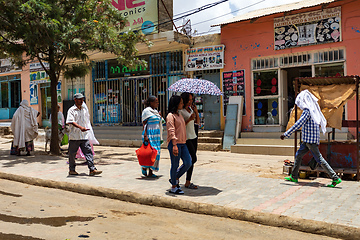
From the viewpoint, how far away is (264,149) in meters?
12.4

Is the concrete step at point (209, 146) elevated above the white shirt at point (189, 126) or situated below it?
below

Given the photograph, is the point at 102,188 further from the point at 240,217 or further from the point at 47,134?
the point at 47,134

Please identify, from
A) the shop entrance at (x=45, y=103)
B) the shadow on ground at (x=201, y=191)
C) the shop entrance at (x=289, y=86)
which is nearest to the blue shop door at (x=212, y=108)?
the shop entrance at (x=289, y=86)

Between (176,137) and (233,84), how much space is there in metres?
9.03

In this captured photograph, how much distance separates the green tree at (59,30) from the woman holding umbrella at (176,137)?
18.4 feet

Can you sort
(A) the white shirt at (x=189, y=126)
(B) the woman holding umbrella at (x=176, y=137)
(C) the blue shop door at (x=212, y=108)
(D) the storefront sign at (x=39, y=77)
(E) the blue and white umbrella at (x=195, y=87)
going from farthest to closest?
(D) the storefront sign at (x=39, y=77), (C) the blue shop door at (x=212, y=108), (E) the blue and white umbrella at (x=195, y=87), (A) the white shirt at (x=189, y=126), (B) the woman holding umbrella at (x=176, y=137)

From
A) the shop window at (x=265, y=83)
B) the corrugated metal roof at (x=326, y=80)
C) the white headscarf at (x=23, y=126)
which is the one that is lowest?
the white headscarf at (x=23, y=126)

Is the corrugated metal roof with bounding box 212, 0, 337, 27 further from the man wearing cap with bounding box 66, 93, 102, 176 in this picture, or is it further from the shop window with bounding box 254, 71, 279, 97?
the man wearing cap with bounding box 66, 93, 102, 176

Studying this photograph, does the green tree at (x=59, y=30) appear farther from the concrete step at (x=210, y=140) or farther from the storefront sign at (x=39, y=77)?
the storefront sign at (x=39, y=77)

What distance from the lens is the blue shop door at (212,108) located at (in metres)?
15.0

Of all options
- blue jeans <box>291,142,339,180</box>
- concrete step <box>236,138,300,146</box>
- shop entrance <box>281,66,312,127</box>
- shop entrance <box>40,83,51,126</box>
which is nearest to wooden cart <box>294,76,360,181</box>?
blue jeans <box>291,142,339,180</box>

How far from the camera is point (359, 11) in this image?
11.7 meters

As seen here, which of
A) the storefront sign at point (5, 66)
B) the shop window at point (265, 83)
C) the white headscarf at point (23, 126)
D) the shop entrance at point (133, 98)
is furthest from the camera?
the storefront sign at point (5, 66)

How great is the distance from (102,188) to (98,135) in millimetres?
11534
